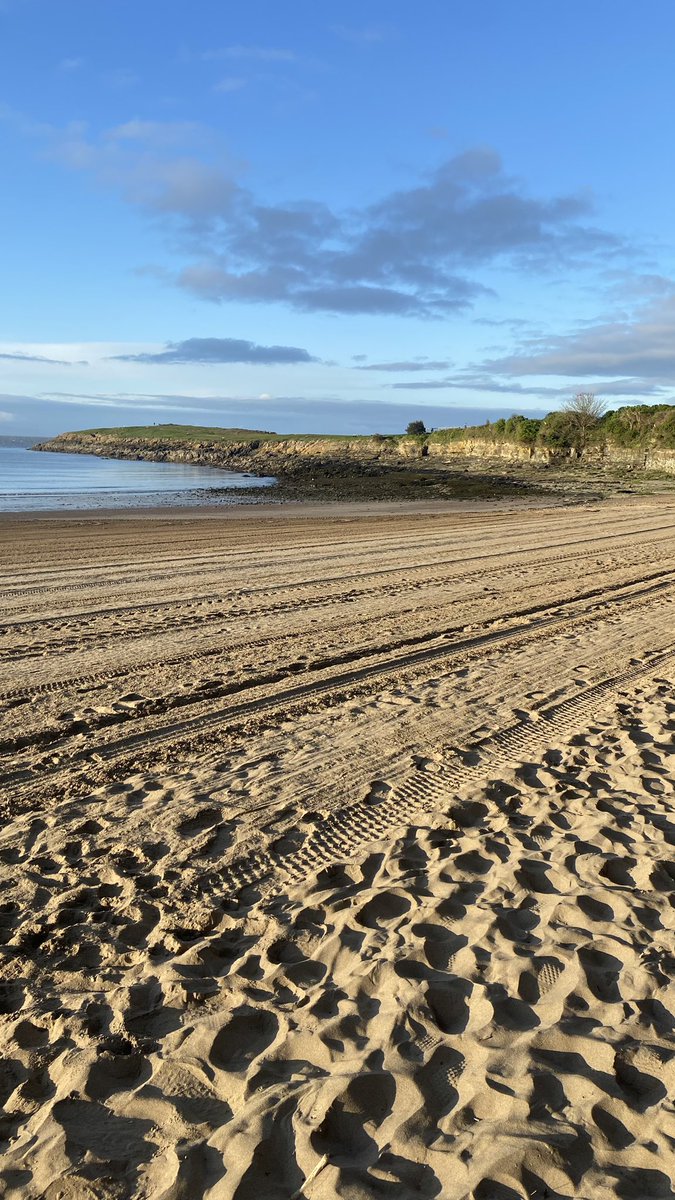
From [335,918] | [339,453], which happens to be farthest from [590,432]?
[335,918]

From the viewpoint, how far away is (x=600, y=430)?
183 feet

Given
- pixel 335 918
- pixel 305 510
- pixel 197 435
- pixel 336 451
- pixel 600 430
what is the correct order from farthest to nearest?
pixel 197 435
pixel 336 451
pixel 600 430
pixel 305 510
pixel 335 918

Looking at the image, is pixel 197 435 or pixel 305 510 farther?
pixel 197 435

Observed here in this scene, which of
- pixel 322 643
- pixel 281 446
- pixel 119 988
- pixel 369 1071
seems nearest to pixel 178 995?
pixel 119 988

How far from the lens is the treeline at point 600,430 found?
5134cm

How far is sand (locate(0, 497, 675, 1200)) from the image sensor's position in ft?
7.99

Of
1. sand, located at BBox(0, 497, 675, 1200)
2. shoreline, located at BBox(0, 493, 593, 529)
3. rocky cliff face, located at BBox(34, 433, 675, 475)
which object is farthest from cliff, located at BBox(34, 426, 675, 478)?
sand, located at BBox(0, 497, 675, 1200)

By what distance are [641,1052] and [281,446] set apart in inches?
3659

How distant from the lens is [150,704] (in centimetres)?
617

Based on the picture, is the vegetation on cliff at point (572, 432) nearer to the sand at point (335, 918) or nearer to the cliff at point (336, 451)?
the cliff at point (336, 451)

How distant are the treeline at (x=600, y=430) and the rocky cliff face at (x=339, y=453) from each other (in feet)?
1.72

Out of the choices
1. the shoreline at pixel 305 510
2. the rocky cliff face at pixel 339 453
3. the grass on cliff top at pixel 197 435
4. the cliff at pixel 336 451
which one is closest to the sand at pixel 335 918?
the shoreline at pixel 305 510

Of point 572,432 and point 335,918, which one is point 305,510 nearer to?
point 335,918

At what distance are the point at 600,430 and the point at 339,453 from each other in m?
31.3
